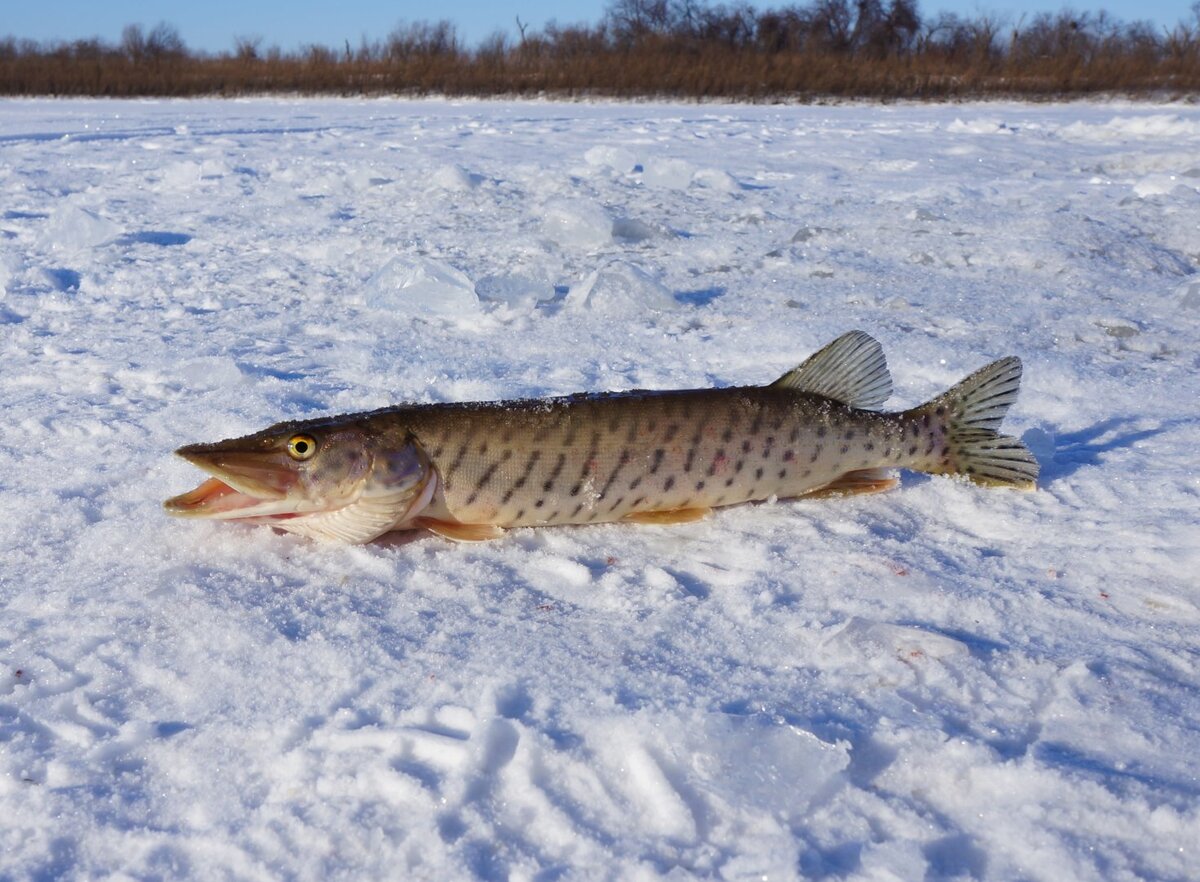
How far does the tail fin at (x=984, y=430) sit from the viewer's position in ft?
8.57

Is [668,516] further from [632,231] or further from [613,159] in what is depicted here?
[613,159]

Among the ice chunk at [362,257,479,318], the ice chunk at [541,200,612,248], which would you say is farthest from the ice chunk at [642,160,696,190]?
the ice chunk at [362,257,479,318]

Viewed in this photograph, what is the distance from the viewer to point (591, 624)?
6.47 ft

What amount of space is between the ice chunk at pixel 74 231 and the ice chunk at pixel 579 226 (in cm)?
245

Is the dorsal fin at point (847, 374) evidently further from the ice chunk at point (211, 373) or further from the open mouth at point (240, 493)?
the ice chunk at point (211, 373)

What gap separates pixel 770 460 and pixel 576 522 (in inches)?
19.5

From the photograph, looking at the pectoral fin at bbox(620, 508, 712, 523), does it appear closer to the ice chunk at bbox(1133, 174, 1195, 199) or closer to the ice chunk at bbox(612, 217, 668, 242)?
the ice chunk at bbox(612, 217, 668, 242)

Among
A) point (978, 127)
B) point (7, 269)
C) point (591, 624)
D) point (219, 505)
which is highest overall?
point (978, 127)

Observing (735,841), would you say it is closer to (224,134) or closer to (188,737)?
(188,737)

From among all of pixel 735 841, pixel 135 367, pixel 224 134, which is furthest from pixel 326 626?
pixel 224 134

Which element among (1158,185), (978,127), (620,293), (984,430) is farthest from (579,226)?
(978,127)

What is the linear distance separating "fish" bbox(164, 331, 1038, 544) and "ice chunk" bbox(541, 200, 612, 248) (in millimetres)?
3458

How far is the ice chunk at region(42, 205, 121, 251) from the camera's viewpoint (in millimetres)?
5500

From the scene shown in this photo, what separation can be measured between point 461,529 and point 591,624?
49cm
